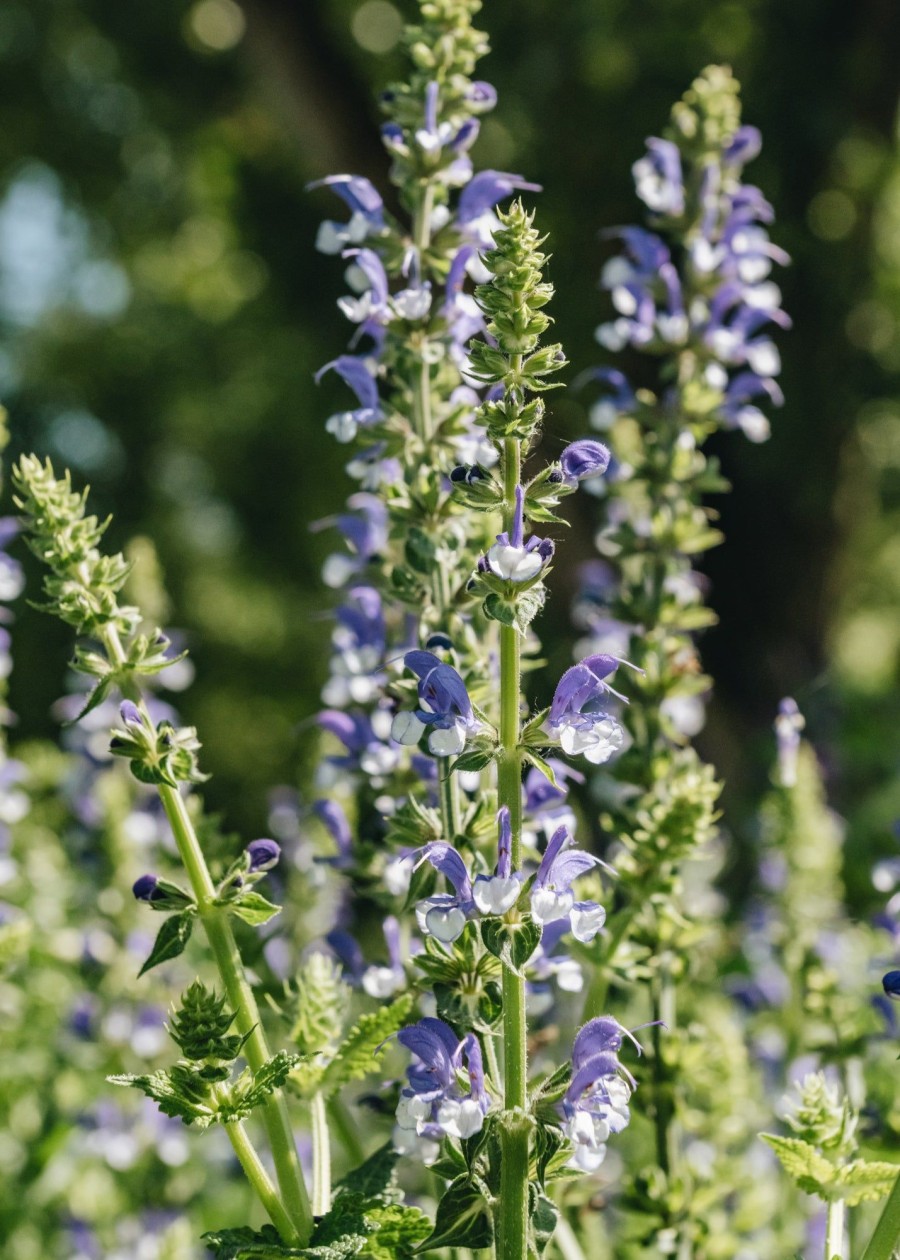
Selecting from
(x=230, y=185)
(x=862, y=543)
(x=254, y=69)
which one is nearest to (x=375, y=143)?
(x=254, y=69)

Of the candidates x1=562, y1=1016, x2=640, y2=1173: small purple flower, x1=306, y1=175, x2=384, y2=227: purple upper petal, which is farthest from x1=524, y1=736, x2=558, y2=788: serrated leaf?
x1=306, y1=175, x2=384, y2=227: purple upper petal

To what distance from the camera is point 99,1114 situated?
2613 millimetres

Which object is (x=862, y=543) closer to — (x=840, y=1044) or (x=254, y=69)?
(x=254, y=69)

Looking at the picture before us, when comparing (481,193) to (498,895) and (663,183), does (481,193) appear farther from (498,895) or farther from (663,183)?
(498,895)

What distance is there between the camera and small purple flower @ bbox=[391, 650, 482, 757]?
1.25 metres

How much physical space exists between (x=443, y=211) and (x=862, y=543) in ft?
27.0

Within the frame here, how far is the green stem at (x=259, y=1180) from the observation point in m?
1.28

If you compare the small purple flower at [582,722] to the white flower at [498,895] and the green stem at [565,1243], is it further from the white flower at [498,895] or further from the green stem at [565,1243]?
the green stem at [565,1243]

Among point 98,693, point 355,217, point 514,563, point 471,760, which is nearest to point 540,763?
point 471,760

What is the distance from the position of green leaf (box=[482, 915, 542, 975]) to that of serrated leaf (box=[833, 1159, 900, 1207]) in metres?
0.39

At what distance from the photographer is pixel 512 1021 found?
3.95 ft

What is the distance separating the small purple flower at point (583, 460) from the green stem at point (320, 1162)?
664 mm

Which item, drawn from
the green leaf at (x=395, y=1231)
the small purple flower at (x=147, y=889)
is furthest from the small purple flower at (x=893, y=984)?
the small purple flower at (x=147, y=889)

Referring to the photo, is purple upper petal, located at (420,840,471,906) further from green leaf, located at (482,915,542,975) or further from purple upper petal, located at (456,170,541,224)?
purple upper petal, located at (456,170,541,224)
